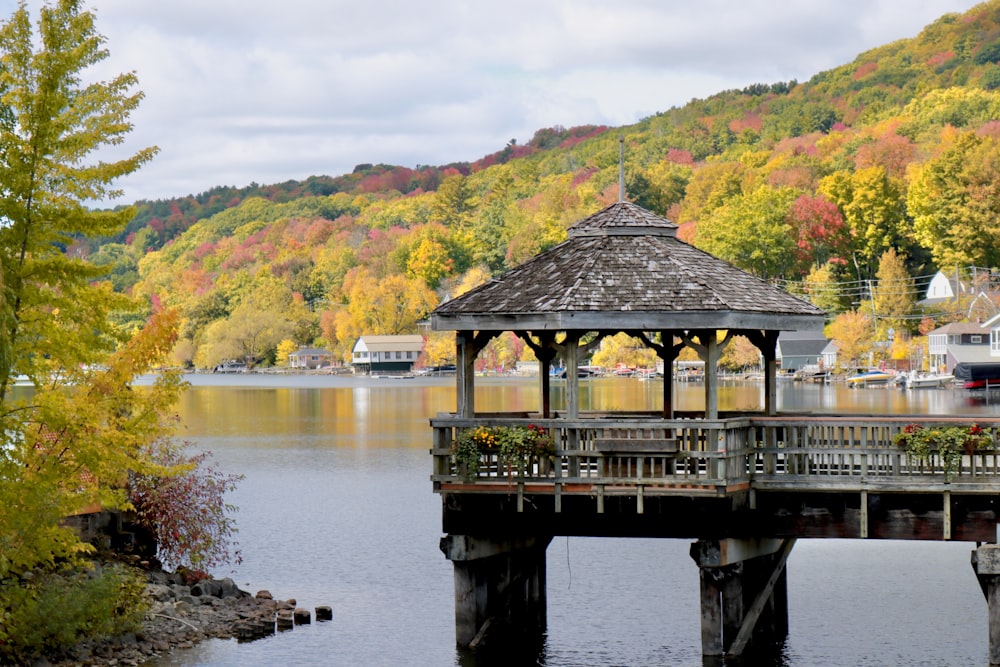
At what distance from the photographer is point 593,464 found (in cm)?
2262

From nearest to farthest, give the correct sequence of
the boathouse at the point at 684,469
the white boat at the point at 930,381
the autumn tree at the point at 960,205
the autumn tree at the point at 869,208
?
the boathouse at the point at 684,469 → the white boat at the point at 930,381 → the autumn tree at the point at 960,205 → the autumn tree at the point at 869,208

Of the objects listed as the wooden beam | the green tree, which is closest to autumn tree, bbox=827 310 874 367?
the green tree

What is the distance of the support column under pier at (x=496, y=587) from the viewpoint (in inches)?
913

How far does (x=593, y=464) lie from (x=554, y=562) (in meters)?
11.9

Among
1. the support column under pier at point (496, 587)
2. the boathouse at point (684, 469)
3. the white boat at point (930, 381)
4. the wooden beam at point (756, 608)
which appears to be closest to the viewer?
the boathouse at point (684, 469)

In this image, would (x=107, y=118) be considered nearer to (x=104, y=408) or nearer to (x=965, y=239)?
(x=104, y=408)

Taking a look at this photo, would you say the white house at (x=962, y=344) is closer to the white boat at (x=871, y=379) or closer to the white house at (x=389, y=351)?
the white boat at (x=871, y=379)

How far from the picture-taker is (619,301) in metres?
22.3

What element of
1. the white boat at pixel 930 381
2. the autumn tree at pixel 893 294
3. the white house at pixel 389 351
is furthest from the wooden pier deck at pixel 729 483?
the white house at pixel 389 351

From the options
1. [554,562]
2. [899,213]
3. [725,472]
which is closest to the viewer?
[725,472]

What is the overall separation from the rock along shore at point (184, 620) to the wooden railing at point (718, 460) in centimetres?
536

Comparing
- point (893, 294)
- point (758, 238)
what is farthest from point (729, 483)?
point (758, 238)

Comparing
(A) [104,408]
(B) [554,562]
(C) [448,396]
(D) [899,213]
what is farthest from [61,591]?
(D) [899,213]

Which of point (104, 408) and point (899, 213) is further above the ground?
point (899, 213)
